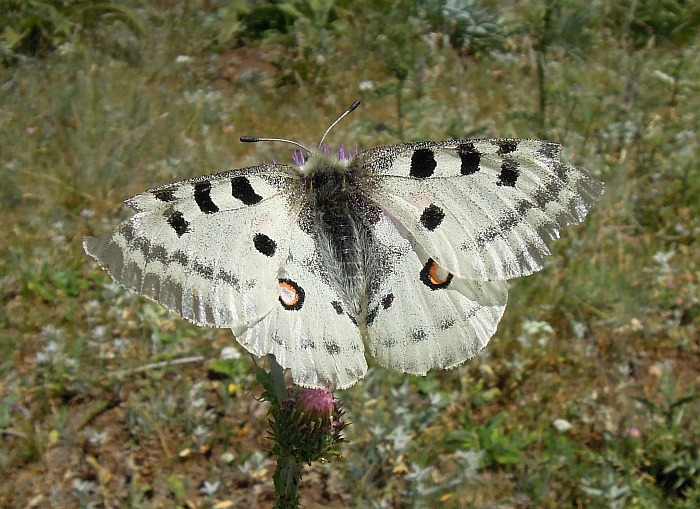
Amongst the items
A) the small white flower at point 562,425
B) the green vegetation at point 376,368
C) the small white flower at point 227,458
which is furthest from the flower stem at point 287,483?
the small white flower at point 562,425

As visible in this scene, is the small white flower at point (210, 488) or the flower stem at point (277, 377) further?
the small white flower at point (210, 488)

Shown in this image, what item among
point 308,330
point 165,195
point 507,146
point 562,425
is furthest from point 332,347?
point 562,425

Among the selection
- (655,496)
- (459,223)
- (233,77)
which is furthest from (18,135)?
(655,496)

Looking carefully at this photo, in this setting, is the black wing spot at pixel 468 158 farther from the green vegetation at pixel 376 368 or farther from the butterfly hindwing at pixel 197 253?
the green vegetation at pixel 376 368

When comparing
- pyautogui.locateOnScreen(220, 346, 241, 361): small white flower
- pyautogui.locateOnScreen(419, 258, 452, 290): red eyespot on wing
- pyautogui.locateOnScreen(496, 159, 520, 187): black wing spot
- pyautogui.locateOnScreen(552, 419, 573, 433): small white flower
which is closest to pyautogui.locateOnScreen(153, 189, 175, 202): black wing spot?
pyautogui.locateOnScreen(419, 258, 452, 290): red eyespot on wing

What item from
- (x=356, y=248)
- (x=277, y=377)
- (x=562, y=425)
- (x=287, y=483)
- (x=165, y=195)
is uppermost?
(x=165, y=195)

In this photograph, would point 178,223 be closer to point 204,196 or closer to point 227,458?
point 204,196

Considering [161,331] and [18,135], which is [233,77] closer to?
[18,135]
